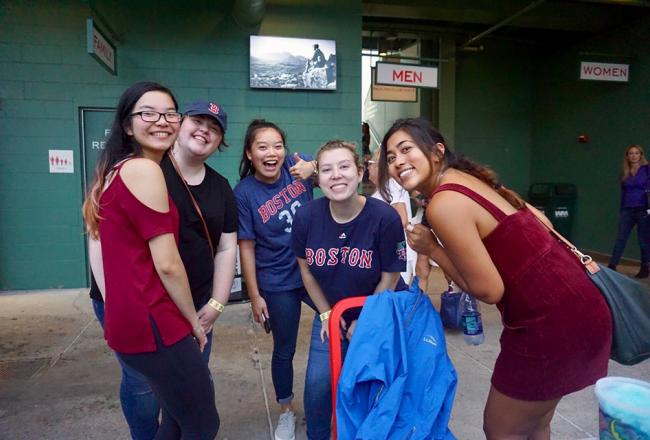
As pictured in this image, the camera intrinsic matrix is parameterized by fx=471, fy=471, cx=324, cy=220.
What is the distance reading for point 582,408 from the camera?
3131 millimetres

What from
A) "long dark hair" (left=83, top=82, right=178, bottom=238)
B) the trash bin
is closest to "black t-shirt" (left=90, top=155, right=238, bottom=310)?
"long dark hair" (left=83, top=82, right=178, bottom=238)

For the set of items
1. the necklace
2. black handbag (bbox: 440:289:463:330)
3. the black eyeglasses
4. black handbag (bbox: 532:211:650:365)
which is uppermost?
the black eyeglasses

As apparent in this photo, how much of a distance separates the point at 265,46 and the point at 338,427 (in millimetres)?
6016

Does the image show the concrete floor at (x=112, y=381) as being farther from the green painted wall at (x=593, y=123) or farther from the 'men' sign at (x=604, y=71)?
the green painted wall at (x=593, y=123)

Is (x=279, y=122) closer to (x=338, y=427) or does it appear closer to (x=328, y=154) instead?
(x=328, y=154)

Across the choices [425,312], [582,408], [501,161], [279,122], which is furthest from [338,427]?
[501,161]

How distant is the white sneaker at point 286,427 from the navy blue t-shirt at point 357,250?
3.25ft

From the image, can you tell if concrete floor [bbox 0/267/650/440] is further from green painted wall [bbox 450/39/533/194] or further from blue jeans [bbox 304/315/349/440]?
green painted wall [bbox 450/39/533/194]

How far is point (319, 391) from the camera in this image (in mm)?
2242

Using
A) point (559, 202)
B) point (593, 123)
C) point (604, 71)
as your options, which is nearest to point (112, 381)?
point (604, 71)

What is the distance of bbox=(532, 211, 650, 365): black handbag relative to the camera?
61.5 inches

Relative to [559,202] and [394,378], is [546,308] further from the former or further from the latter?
[559,202]

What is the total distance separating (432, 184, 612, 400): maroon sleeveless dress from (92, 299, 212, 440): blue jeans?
132 cm

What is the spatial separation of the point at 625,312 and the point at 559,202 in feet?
29.3
